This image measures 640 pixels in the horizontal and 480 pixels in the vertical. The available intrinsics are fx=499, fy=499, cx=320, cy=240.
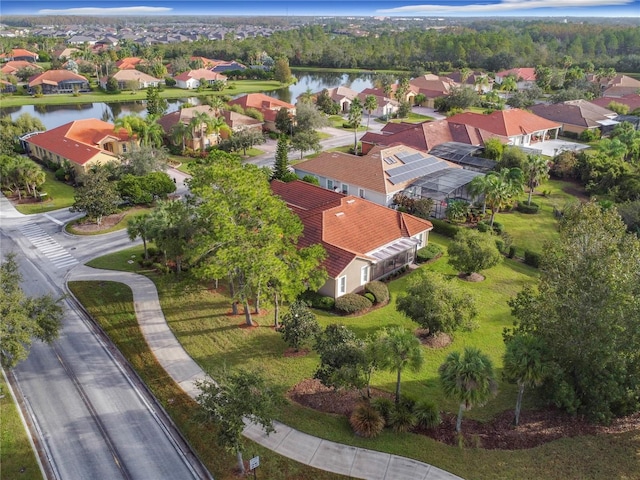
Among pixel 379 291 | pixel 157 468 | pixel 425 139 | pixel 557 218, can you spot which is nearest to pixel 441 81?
pixel 425 139

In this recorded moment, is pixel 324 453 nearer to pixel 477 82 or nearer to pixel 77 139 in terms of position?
pixel 77 139

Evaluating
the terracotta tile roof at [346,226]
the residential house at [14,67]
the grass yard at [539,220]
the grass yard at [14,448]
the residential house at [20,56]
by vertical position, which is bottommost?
the grass yard at [539,220]

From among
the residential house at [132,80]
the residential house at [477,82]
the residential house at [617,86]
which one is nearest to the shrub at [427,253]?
the residential house at [477,82]

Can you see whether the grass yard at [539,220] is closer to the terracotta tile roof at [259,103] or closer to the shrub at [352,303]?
the shrub at [352,303]

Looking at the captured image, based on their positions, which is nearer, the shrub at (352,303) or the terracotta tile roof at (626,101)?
the shrub at (352,303)

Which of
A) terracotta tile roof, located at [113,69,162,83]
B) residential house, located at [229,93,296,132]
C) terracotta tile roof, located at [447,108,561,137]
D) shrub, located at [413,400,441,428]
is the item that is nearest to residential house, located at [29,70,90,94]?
terracotta tile roof, located at [113,69,162,83]

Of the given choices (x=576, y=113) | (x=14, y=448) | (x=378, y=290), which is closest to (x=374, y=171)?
(x=378, y=290)
